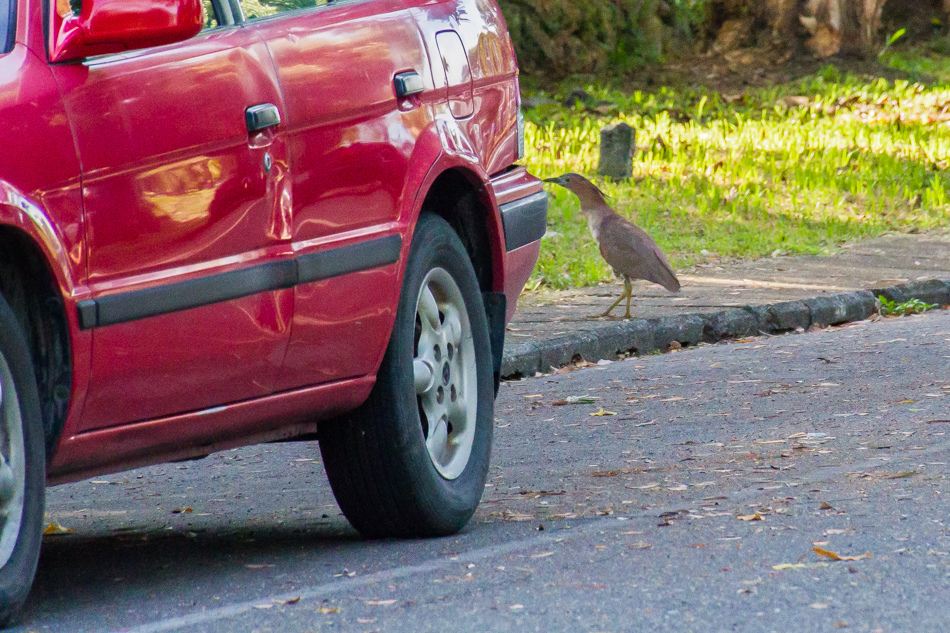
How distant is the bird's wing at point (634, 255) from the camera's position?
923cm

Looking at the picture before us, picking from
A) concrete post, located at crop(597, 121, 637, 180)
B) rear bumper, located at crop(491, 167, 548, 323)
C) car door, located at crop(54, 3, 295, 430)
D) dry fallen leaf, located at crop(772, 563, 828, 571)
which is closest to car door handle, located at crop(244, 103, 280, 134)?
car door, located at crop(54, 3, 295, 430)

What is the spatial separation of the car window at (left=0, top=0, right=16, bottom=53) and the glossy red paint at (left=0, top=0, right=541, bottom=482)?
20 mm

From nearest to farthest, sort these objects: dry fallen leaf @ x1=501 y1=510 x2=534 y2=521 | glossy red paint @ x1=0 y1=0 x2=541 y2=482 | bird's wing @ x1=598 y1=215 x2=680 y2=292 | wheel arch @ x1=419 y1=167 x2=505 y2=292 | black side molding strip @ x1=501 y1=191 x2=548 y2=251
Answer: glossy red paint @ x1=0 y1=0 x2=541 y2=482
dry fallen leaf @ x1=501 y1=510 x2=534 y2=521
wheel arch @ x1=419 y1=167 x2=505 y2=292
black side molding strip @ x1=501 y1=191 x2=548 y2=251
bird's wing @ x1=598 y1=215 x2=680 y2=292

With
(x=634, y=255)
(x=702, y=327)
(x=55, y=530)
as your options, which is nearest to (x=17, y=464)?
(x=55, y=530)

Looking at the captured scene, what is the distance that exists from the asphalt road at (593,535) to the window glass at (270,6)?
139 cm

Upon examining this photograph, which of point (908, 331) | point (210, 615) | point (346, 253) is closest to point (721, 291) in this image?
point (908, 331)

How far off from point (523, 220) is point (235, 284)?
5.22 feet

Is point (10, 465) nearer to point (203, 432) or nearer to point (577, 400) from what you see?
point (203, 432)

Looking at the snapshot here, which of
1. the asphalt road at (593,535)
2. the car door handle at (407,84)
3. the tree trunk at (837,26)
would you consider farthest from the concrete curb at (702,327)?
the tree trunk at (837,26)

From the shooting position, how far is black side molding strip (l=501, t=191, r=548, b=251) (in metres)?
5.08

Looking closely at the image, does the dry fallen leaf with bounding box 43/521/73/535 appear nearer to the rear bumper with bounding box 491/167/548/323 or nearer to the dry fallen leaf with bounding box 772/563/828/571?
the rear bumper with bounding box 491/167/548/323

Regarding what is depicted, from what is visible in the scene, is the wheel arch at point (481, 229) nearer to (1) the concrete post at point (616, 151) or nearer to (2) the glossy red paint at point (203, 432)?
(2) the glossy red paint at point (203, 432)

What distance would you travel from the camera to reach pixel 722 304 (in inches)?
381

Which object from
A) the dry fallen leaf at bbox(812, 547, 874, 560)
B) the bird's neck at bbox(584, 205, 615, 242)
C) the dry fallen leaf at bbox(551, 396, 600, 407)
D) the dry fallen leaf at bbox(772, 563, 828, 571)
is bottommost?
the dry fallen leaf at bbox(551, 396, 600, 407)
